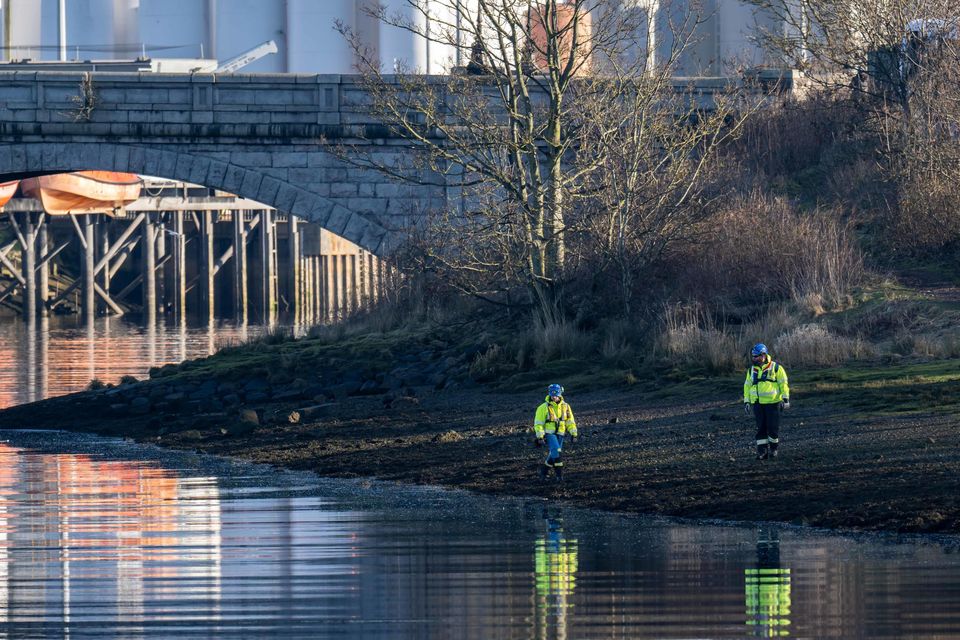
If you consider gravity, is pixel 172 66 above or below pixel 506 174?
above

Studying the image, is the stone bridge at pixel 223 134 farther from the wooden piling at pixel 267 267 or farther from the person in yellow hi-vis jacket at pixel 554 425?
the wooden piling at pixel 267 267

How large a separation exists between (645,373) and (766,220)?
17.1ft

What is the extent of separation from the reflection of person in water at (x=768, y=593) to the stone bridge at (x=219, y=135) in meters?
19.8

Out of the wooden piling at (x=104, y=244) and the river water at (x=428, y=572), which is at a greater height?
the wooden piling at (x=104, y=244)

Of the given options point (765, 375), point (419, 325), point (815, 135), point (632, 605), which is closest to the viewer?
point (632, 605)

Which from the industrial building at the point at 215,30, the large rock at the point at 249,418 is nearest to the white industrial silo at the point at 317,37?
the industrial building at the point at 215,30

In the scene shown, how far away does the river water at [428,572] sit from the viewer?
11.3m

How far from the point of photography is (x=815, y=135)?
3706 centimetres

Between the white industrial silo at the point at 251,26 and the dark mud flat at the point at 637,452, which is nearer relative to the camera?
the dark mud flat at the point at 637,452

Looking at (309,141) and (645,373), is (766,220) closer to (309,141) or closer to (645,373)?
(645,373)

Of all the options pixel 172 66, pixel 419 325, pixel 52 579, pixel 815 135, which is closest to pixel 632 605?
pixel 52 579

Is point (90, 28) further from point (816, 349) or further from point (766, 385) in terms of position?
point (766, 385)

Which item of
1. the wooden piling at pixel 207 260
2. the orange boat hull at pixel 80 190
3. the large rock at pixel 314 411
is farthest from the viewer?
the wooden piling at pixel 207 260

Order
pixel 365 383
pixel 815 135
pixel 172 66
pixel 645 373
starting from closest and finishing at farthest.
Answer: pixel 645 373 → pixel 365 383 → pixel 815 135 → pixel 172 66
